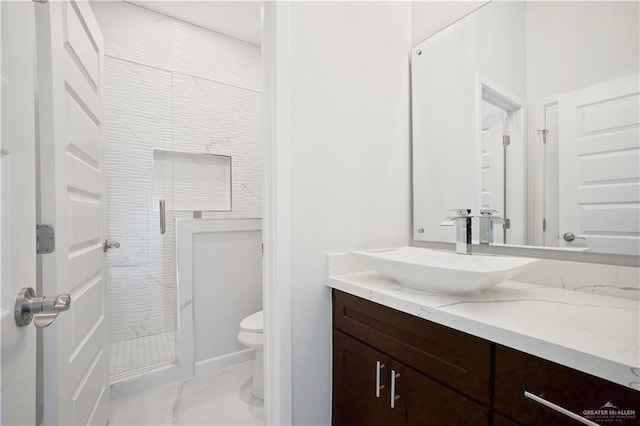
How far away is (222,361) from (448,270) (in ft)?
6.22

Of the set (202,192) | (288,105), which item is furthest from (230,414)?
(288,105)

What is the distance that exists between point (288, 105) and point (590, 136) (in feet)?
3.40

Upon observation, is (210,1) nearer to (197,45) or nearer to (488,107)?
(197,45)

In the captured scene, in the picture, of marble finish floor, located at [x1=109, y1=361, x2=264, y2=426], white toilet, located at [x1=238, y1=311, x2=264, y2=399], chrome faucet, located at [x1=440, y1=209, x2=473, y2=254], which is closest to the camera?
chrome faucet, located at [x1=440, y1=209, x2=473, y2=254]

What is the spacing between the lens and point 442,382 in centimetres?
78

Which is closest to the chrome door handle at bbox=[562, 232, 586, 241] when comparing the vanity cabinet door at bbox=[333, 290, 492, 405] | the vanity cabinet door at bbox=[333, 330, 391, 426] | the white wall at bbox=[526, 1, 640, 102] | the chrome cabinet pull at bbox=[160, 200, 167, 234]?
the white wall at bbox=[526, 1, 640, 102]

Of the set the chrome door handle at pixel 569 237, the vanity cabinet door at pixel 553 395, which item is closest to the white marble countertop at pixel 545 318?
the vanity cabinet door at pixel 553 395

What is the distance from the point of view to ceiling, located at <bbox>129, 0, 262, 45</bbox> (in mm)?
1923

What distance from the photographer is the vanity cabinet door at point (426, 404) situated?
0.71 m

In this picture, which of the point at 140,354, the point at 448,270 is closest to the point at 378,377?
the point at 448,270

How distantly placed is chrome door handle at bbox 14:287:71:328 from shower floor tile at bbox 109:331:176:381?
1.59 meters

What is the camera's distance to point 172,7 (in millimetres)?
1950

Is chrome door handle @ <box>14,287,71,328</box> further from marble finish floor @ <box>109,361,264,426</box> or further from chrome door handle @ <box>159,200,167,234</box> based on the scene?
chrome door handle @ <box>159,200,167,234</box>

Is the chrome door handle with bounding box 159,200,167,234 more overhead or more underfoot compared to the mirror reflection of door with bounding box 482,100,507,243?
more underfoot
